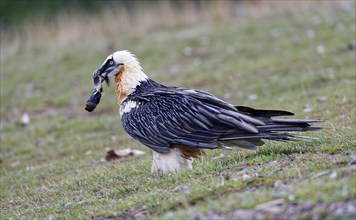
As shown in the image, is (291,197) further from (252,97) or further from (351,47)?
(351,47)

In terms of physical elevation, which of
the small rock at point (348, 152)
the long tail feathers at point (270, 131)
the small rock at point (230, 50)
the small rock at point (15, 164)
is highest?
the small rock at point (230, 50)

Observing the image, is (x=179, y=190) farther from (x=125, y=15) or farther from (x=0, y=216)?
(x=125, y=15)

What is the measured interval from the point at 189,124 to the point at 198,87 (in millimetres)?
9986

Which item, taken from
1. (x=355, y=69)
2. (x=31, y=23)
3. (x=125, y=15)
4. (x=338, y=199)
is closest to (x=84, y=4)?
(x=31, y=23)

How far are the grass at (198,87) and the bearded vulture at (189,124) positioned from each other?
29 centimetres

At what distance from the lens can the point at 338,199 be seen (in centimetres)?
527

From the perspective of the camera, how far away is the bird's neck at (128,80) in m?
8.97

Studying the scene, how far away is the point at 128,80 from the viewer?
9.01 m

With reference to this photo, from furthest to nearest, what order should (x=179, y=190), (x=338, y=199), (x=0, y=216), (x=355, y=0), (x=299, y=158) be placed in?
(x=355, y=0), (x=0, y=216), (x=299, y=158), (x=179, y=190), (x=338, y=199)

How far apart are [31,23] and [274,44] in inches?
589

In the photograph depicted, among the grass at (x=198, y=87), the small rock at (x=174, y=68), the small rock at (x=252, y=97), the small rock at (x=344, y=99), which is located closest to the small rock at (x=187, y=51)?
the grass at (x=198, y=87)

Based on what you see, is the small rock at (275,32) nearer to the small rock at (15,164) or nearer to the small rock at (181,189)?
the small rock at (15,164)

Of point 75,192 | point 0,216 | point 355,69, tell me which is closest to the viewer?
point 0,216

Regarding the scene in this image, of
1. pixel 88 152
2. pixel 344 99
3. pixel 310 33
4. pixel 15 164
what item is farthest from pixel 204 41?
pixel 15 164
